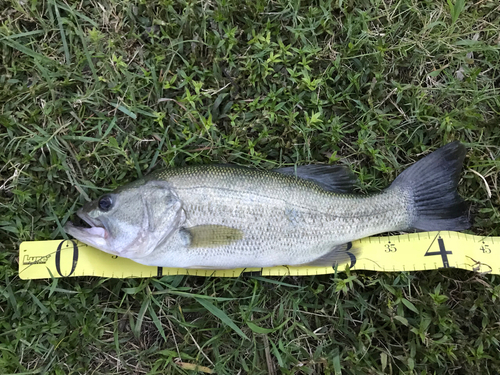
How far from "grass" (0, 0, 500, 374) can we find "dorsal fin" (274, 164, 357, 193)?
0.57 ft

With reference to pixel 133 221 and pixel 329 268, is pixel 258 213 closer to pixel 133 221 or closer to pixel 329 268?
pixel 329 268

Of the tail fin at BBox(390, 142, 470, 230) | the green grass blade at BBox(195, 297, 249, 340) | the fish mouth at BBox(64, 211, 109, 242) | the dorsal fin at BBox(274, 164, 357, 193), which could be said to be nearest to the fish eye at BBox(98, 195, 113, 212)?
the fish mouth at BBox(64, 211, 109, 242)

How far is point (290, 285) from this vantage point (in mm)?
2988

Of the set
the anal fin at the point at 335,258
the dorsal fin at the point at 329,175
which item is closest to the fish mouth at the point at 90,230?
the dorsal fin at the point at 329,175

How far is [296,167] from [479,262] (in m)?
1.81

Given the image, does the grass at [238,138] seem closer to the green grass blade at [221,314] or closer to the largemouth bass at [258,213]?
the green grass blade at [221,314]

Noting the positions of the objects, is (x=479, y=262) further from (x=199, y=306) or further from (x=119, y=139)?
(x=119, y=139)

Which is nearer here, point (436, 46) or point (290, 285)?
point (290, 285)

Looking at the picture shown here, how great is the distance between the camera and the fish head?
8.62ft

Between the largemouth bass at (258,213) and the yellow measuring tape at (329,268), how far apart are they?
0.53 ft

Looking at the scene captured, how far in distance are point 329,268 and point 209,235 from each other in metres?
1.12

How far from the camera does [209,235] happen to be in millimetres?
2654

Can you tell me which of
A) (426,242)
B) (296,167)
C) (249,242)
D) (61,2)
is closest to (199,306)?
(249,242)

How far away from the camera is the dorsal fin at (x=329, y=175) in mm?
2965
